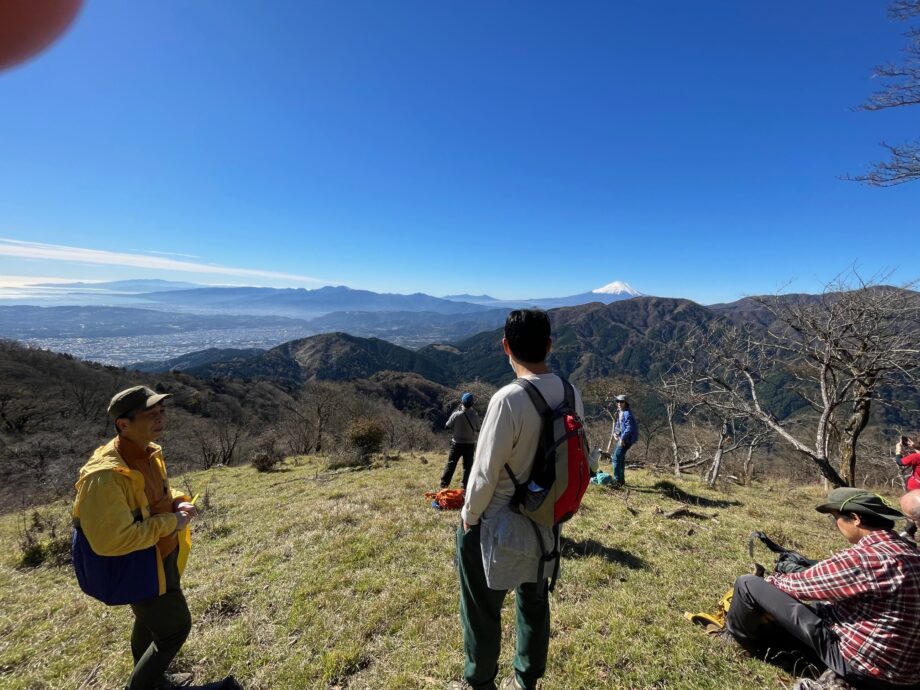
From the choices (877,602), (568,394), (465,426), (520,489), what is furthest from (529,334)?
A: (465,426)

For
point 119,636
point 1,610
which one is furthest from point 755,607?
point 1,610

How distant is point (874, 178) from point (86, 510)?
11.5 meters

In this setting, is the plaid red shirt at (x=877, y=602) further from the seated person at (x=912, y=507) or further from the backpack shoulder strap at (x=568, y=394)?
the backpack shoulder strap at (x=568, y=394)

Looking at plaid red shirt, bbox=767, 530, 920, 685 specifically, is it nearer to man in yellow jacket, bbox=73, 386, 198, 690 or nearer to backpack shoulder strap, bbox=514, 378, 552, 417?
backpack shoulder strap, bbox=514, 378, 552, 417

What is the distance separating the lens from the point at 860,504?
2.83m

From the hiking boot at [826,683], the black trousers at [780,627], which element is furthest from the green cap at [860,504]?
the hiking boot at [826,683]

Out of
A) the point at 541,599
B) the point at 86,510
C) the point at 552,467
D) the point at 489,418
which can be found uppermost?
the point at 489,418

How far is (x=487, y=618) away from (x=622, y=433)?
752 cm

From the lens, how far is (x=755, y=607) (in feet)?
11.0

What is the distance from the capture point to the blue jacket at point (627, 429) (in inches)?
355

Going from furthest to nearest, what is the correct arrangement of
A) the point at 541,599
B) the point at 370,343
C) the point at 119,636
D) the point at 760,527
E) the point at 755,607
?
1. the point at 370,343
2. the point at 760,527
3. the point at 119,636
4. the point at 755,607
5. the point at 541,599

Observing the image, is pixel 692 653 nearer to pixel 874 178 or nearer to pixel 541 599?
pixel 541 599

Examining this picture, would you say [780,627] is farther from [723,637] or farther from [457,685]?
[457,685]

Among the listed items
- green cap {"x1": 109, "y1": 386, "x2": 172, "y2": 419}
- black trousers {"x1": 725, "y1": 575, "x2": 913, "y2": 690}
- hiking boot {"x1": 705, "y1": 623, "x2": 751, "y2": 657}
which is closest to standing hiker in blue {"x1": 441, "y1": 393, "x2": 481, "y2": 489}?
hiking boot {"x1": 705, "y1": 623, "x2": 751, "y2": 657}
